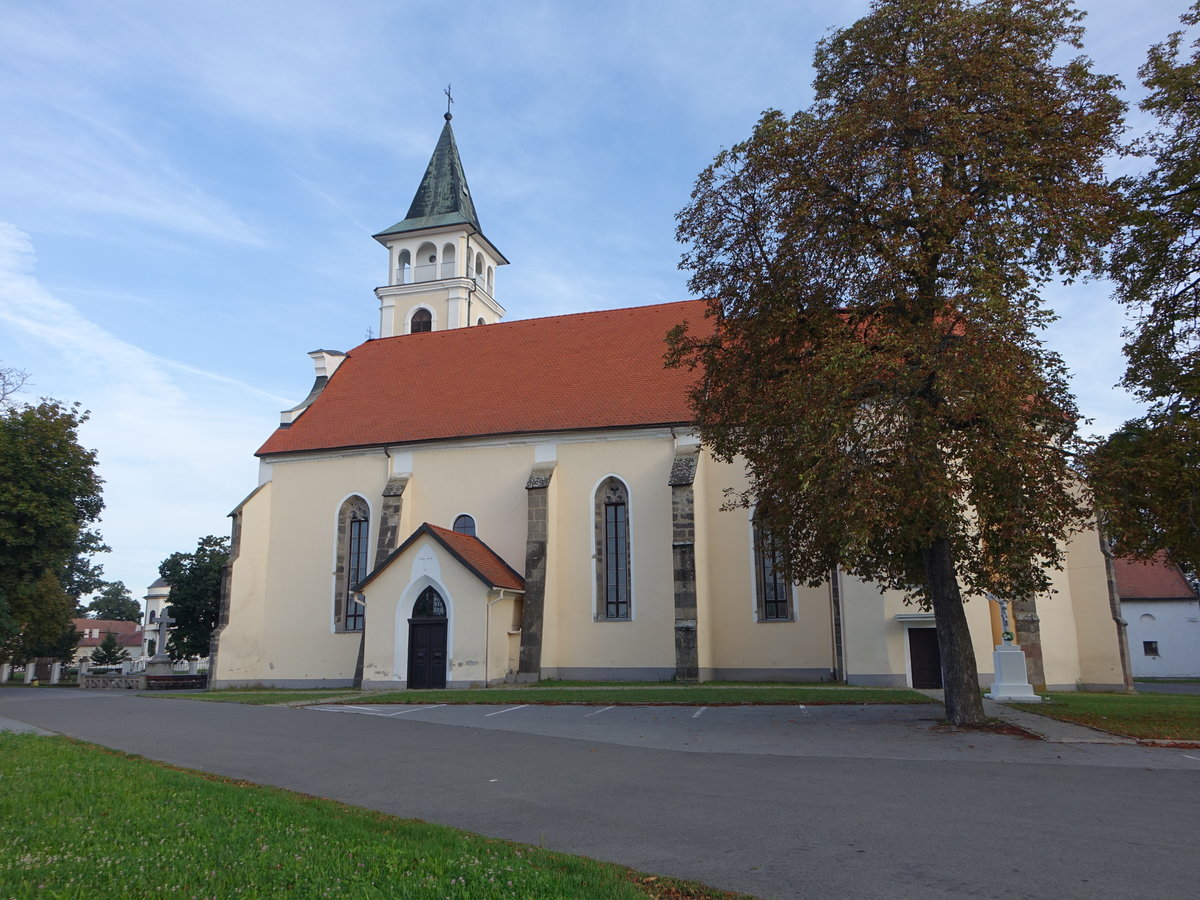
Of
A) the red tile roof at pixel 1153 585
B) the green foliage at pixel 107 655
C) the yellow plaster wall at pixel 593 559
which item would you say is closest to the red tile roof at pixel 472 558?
the yellow plaster wall at pixel 593 559

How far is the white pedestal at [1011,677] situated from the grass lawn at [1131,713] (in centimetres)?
56

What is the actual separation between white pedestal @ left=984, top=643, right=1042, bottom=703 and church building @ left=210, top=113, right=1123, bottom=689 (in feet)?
11.5

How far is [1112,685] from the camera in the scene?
73.9 feet

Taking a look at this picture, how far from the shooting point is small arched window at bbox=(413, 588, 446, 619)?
983 inches

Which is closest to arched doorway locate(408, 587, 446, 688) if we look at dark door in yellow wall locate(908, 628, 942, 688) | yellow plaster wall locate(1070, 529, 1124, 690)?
dark door in yellow wall locate(908, 628, 942, 688)

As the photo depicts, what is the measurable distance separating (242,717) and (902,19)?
1710cm

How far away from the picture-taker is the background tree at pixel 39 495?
28.2m

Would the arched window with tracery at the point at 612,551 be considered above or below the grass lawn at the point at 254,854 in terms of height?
above

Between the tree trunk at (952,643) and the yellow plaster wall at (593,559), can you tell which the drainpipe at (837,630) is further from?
the tree trunk at (952,643)

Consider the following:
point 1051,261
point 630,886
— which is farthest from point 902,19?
point 630,886

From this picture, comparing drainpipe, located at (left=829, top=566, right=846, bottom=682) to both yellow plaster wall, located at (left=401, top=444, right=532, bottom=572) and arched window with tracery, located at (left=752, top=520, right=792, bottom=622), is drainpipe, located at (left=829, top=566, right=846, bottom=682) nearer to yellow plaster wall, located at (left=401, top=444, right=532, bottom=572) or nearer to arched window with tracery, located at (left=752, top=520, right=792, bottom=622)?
arched window with tracery, located at (left=752, top=520, right=792, bottom=622)

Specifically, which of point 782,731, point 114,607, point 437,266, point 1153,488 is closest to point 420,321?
point 437,266

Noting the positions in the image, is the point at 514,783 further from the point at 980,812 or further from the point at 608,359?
the point at 608,359

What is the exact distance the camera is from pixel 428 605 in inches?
990
